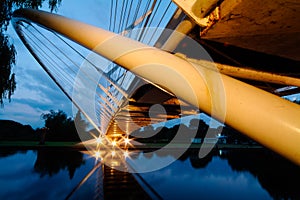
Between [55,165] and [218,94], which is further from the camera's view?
[55,165]

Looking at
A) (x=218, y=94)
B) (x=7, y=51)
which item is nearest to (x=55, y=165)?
(x=7, y=51)

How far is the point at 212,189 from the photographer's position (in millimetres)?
5004

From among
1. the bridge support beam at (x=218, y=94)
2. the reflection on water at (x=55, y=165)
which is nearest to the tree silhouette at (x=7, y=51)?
the reflection on water at (x=55, y=165)

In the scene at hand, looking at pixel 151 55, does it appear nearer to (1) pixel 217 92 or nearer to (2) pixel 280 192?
(1) pixel 217 92

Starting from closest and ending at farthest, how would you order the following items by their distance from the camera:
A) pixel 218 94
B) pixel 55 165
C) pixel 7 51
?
pixel 218 94 < pixel 7 51 < pixel 55 165

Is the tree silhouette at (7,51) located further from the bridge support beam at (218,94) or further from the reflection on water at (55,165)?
the bridge support beam at (218,94)

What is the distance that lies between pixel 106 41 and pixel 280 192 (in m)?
5.81

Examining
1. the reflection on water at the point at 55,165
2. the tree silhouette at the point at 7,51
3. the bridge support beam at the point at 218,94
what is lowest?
the reflection on water at the point at 55,165

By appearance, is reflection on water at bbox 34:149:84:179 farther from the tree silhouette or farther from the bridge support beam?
the bridge support beam

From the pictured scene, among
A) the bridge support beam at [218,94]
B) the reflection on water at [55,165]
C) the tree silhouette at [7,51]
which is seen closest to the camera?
the bridge support beam at [218,94]

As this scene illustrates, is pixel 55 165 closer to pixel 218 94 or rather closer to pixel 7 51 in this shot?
pixel 7 51

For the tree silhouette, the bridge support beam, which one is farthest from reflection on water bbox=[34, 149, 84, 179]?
the bridge support beam

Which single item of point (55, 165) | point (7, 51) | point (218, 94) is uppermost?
point (7, 51)

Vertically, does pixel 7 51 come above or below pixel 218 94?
above
